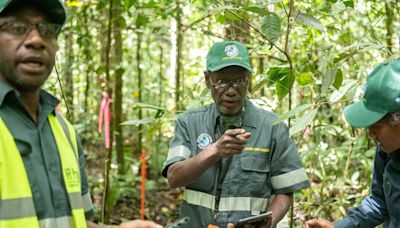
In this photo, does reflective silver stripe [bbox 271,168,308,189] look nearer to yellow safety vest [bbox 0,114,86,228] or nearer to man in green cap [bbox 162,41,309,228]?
man in green cap [bbox 162,41,309,228]

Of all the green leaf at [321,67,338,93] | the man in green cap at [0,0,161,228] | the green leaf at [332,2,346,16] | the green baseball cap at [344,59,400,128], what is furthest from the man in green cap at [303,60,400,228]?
the man in green cap at [0,0,161,228]

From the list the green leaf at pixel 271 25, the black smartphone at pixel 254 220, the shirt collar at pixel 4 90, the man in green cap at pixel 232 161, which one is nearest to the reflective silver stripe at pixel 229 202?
the man in green cap at pixel 232 161

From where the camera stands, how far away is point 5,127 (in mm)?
1823

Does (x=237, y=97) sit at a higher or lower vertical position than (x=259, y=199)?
higher

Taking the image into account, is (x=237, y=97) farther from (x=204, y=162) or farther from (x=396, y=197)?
(x=396, y=197)

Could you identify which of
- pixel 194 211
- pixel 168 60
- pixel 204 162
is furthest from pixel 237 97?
pixel 168 60

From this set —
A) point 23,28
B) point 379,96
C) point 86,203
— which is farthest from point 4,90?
point 379,96

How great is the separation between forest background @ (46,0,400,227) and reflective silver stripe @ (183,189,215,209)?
0.70 meters

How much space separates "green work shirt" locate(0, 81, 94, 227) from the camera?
1.86 meters

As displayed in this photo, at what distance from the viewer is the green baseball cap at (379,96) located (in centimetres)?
243

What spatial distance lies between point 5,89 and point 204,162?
1.18 meters

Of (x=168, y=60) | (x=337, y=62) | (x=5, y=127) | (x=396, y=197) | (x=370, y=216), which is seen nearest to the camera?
(x=5, y=127)

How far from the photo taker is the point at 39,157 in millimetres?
A: 1917

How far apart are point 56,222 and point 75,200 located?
139 millimetres
